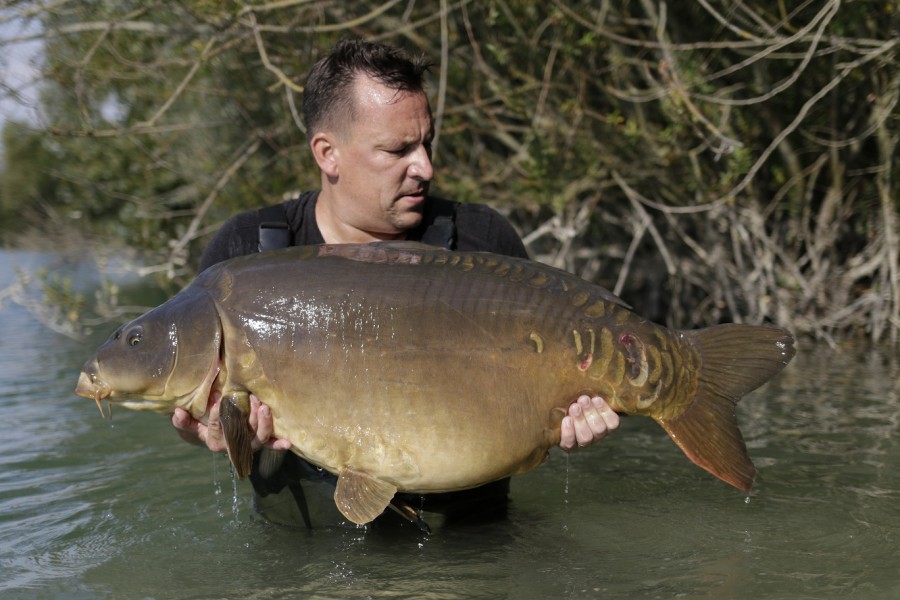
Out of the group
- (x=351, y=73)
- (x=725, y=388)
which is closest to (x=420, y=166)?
(x=351, y=73)

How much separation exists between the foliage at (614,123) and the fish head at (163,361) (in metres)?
Answer: 3.64

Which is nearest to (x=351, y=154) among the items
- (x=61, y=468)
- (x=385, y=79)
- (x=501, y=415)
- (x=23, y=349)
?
(x=385, y=79)

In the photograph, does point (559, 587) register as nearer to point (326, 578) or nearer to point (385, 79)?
point (326, 578)

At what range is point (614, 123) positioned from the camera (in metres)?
6.76

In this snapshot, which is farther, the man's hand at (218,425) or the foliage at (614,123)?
the foliage at (614,123)

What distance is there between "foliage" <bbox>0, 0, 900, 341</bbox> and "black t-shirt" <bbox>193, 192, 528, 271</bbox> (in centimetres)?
269

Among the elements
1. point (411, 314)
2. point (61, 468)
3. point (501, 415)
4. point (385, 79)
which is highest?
point (385, 79)

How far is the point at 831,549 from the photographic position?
138 inches

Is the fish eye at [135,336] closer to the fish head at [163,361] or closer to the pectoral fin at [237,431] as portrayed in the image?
the fish head at [163,361]

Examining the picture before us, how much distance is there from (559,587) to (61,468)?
310 centimetres

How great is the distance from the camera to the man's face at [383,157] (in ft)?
11.6

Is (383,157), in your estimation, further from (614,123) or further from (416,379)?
(614,123)

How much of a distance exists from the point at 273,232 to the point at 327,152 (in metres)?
0.36

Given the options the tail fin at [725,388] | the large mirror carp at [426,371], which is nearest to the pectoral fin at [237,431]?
the large mirror carp at [426,371]
